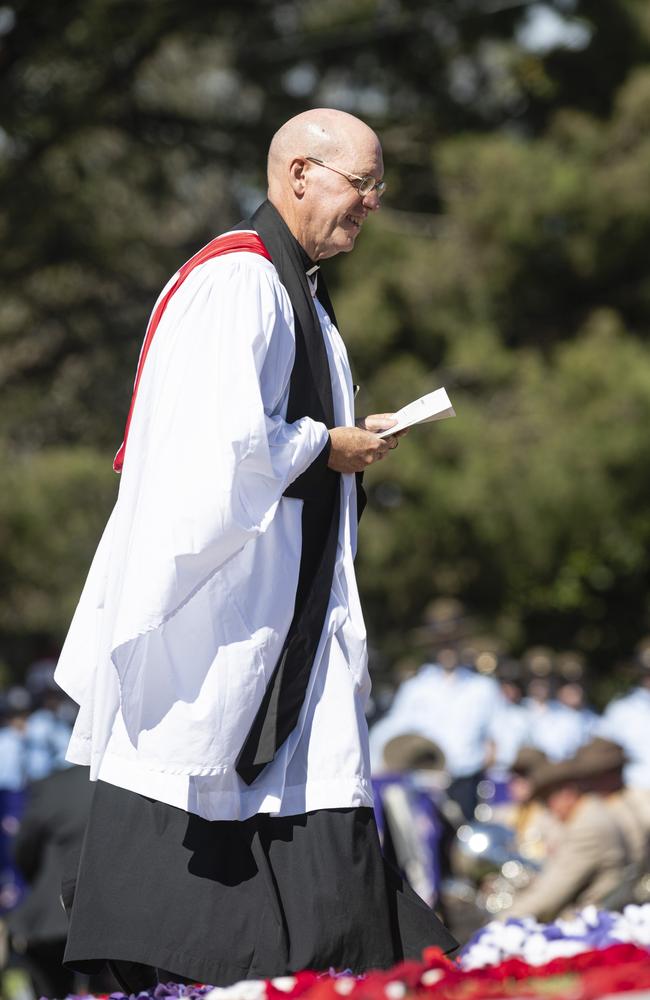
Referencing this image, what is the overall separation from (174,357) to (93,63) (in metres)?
12.4

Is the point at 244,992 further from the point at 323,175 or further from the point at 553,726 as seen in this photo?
the point at 553,726

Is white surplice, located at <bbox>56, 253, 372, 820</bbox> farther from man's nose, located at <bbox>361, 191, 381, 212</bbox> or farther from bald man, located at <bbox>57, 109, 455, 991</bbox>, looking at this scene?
man's nose, located at <bbox>361, 191, 381, 212</bbox>

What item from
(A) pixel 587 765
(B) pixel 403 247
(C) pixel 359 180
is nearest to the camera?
(C) pixel 359 180

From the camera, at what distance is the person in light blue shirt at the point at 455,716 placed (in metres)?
11.5

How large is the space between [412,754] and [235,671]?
23.9 feet

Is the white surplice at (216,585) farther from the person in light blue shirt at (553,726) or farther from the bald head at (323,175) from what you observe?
the person in light blue shirt at (553,726)

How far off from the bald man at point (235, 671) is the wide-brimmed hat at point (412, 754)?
665 cm

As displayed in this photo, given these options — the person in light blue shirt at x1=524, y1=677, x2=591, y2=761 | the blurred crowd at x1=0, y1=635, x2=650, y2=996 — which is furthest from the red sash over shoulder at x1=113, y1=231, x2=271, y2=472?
the person in light blue shirt at x1=524, y1=677, x2=591, y2=761

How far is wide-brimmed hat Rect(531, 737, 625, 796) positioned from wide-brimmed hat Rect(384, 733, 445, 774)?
2814 mm

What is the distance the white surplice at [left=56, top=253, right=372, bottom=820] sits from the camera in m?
2.89

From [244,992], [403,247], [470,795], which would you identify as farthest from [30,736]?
[244,992]

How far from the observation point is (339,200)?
325cm

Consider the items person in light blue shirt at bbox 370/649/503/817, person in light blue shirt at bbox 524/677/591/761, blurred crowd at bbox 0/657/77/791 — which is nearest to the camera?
blurred crowd at bbox 0/657/77/791

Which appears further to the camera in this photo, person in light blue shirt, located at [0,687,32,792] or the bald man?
person in light blue shirt, located at [0,687,32,792]
